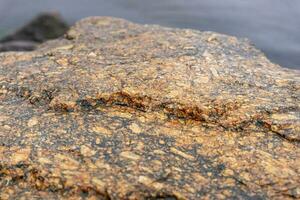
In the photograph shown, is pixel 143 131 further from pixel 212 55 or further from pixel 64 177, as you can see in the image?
pixel 212 55

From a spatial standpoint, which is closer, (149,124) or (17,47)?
(149,124)

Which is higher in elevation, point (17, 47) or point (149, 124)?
point (149, 124)

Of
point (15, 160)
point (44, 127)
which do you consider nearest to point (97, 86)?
point (44, 127)

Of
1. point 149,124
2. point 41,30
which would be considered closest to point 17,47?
point 41,30

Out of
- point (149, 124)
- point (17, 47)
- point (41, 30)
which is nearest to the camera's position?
point (149, 124)

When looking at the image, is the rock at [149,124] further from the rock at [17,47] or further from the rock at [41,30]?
the rock at [41,30]

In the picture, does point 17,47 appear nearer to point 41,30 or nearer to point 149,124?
point 41,30

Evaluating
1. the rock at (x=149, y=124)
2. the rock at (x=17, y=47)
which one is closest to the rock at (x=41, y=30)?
the rock at (x=17, y=47)

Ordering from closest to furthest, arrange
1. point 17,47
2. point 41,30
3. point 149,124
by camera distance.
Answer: point 149,124 → point 17,47 → point 41,30

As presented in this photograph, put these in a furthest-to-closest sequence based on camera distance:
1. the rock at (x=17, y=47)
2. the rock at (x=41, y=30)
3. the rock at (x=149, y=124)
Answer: the rock at (x=41, y=30) → the rock at (x=17, y=47) → the rock at (x=149, y=124)
